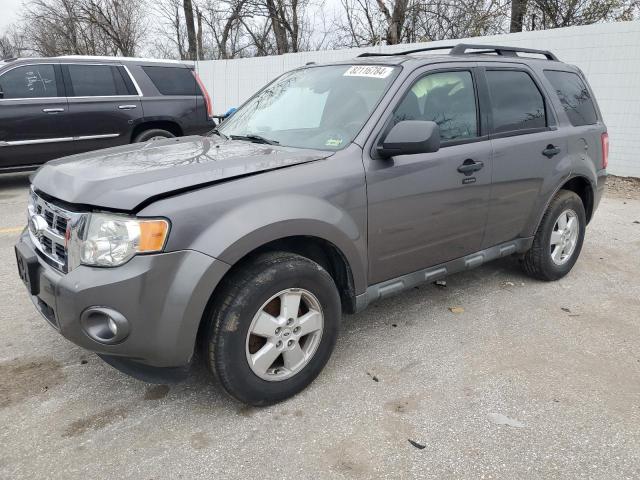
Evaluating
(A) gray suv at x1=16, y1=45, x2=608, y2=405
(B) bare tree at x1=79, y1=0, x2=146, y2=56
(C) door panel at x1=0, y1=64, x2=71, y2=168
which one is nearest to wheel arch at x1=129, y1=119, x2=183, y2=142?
(C) door panel at x1=0, y1=64, x2=71, y2=168

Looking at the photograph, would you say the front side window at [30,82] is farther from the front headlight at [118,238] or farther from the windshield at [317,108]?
the front headlight at [118,238]

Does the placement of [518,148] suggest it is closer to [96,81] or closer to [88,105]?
[88,105]

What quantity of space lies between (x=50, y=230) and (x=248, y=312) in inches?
41.2

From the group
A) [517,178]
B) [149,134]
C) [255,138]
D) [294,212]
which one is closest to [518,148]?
[517,178]

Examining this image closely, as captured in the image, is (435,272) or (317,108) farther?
(435,272)

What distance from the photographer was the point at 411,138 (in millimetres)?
2762

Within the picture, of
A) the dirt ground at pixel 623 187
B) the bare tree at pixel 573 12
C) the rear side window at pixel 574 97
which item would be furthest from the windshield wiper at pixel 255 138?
the bare tree at pixel 573 12

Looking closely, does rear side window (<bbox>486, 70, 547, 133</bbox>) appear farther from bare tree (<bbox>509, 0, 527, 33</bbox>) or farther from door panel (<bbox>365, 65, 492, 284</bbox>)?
bare tree (<bbox>509, 0, 527, 33</bbox>)

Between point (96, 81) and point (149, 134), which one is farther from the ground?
point (96, 81)

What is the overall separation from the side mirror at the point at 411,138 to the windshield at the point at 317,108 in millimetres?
247

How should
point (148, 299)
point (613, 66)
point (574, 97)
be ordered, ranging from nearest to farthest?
point (148, 299)
point (574, 97)
point (613, 66)

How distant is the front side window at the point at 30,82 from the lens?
739 cm

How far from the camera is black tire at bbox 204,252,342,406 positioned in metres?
2.41

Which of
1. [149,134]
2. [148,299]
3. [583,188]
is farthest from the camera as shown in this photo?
[149,134]
